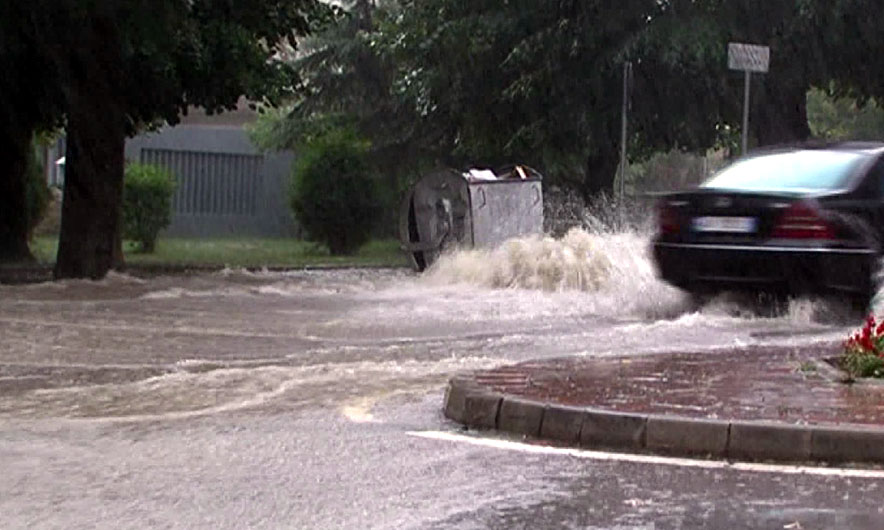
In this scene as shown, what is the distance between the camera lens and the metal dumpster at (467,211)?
21203mm

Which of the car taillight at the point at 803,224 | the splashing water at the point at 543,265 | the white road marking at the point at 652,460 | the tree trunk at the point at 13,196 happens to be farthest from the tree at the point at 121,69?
the white road marking at the point at 652,460

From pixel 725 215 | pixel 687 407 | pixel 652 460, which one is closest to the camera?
pixel 652 460

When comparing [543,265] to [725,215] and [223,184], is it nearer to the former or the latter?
[725,215]

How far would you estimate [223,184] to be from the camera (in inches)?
1575

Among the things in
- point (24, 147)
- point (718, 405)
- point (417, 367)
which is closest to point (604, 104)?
point (24, 147)

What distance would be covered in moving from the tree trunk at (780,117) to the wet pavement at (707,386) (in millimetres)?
17051

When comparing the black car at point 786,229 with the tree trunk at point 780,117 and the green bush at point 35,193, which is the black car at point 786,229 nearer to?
the tree trunk at point 780,117

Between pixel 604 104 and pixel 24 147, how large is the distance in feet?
30.4

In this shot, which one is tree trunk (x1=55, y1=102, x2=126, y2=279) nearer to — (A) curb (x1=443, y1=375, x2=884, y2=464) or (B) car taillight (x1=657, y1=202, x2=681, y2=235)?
(B) car taillight (x1=657, y1=202, x2=681, y2=235)

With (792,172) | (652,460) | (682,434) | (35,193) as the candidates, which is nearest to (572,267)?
(792,172)

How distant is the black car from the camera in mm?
Result: 13375

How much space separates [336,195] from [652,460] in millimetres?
23243

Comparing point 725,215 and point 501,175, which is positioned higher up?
point 501,175

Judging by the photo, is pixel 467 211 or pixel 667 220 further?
pixel 467 211
